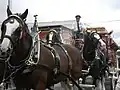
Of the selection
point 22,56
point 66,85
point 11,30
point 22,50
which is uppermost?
point 11,30

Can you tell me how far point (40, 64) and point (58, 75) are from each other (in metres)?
0.97

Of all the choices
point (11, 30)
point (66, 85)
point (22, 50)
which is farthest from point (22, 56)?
point (66, 85)

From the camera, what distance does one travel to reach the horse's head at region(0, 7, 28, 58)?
6195 mm

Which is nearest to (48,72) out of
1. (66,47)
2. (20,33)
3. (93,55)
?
(20,33)

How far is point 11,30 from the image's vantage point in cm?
632

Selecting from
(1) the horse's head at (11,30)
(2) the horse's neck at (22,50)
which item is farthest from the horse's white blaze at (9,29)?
(2) the horse's neck at (22,50)

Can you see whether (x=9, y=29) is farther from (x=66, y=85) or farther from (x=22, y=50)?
(x=66, y=85)

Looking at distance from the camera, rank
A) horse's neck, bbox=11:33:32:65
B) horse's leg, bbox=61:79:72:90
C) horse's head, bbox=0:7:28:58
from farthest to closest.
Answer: horse's leg, bbox=61:79:72:90, horse's neck, bbox=11:33:32:65, horse's head, bbox=0:7:28:58

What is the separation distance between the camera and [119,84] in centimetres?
642

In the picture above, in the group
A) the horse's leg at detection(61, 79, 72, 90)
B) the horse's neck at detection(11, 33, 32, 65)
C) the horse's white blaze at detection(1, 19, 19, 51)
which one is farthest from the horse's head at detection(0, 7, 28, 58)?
the horse's leg at detection(61, 79, 72, 90)

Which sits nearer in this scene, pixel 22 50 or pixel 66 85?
pixel 22 50

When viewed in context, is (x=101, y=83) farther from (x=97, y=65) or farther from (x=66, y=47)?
(x=66, y=47)

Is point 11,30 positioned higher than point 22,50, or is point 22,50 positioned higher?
point 11,30

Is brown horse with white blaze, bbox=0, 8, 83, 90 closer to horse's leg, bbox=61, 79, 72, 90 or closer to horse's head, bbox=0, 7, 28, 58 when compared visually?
horse's head, bbox=0, 7, 28, 58
